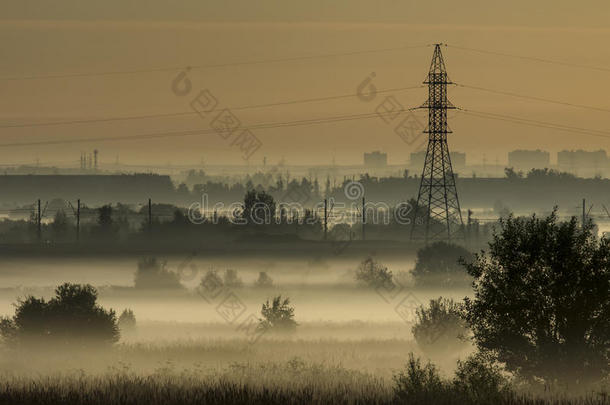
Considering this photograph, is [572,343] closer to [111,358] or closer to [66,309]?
[111,358]

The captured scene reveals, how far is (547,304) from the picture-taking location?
1809 inches

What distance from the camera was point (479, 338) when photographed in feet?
153

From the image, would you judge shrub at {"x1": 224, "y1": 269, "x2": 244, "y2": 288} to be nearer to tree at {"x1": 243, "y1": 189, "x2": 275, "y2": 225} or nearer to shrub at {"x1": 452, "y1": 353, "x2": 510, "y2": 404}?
tree at {"x1": 243, "y1": 189, "x2": 275, "y2": 225}

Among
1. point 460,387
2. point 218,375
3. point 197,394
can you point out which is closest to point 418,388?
point 460,387

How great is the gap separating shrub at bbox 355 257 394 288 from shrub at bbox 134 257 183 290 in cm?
2598

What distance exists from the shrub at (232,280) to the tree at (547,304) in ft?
349

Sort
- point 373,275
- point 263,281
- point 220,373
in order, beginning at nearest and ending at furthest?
point 220,373 < point 373,275 < point 263,281

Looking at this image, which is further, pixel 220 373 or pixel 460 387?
pixel 220 373

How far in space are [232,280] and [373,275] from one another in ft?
92.1

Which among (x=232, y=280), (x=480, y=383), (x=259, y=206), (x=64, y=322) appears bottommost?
(x=232, y=280)

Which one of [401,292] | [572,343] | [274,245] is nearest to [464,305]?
[572,343]

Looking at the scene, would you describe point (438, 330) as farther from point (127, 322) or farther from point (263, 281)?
point (263, 281)

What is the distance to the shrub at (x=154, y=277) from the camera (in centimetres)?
14725

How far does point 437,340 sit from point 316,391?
1544 inches
